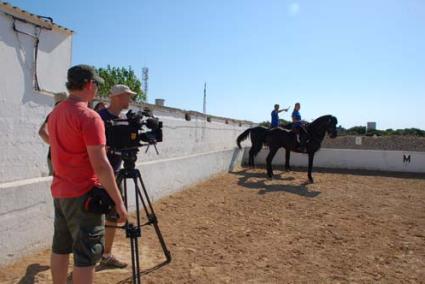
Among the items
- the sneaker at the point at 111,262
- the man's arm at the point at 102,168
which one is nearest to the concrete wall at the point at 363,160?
the sneaker at the point at 111,262

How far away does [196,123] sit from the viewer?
1112 centimetres

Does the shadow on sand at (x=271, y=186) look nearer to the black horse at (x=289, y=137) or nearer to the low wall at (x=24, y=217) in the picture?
the black horse at (x=289, y=137)

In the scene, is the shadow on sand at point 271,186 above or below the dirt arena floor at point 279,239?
above

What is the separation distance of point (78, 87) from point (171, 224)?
154 inches

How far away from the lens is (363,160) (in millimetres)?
14266

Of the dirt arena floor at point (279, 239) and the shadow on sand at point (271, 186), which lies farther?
the shadow on sand at point (271, 186)

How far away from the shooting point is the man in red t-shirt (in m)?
2.46

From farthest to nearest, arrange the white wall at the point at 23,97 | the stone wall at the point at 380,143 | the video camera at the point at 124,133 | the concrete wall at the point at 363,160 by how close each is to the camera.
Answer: the stone wall at the point at 380,143, the concrete wall at the point at 363,160, the white wall at the point at 23,97, the video camera at the point at 124,133

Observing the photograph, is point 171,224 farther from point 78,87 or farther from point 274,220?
point 78,87

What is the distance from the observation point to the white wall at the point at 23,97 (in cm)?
432

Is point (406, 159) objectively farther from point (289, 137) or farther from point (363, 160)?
point (289, 137)

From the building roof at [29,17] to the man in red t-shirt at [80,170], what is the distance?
239 centimetres

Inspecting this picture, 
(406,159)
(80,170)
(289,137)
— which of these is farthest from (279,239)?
(406,159)

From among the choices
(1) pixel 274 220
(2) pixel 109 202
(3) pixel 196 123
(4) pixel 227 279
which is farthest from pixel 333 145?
(2) pixel 109 202
